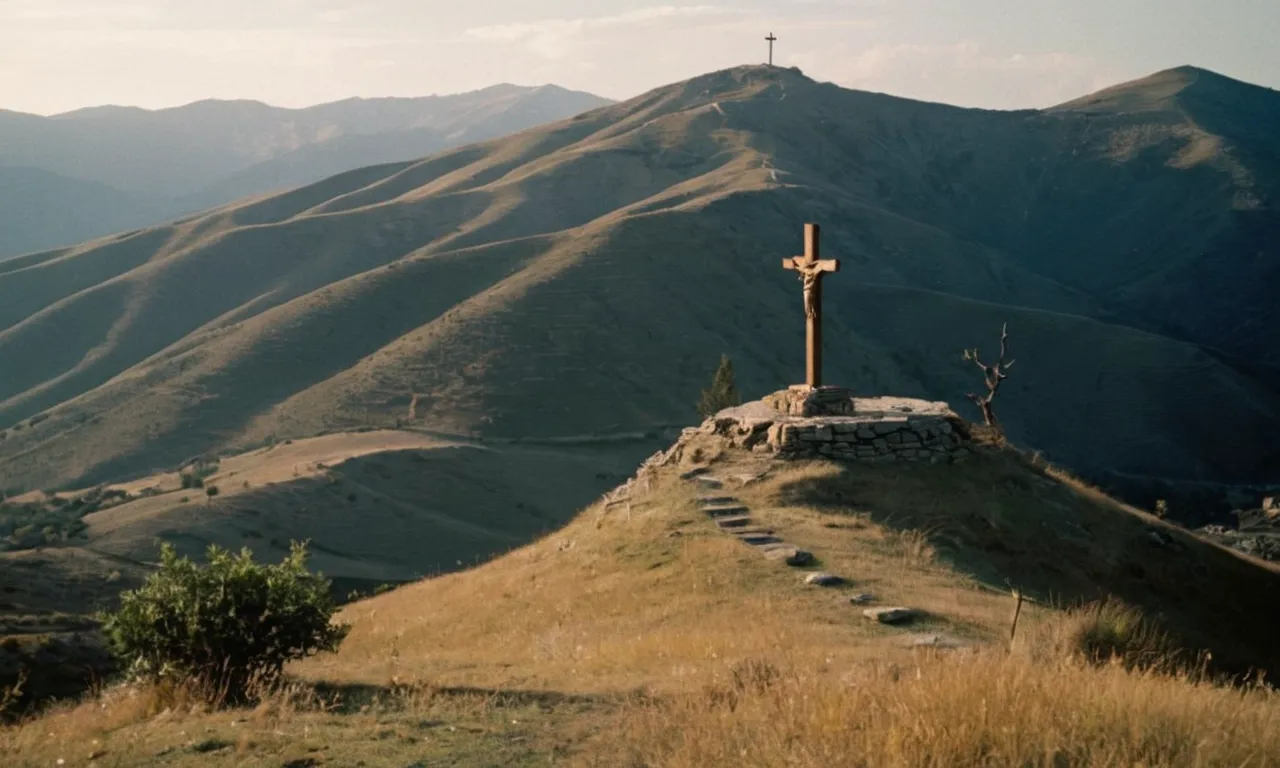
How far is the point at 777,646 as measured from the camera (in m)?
10.4

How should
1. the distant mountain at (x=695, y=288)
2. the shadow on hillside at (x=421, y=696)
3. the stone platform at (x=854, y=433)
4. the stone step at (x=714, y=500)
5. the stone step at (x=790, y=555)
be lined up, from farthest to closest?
the distant mountain at (x=695, y=288) → the stone platform at (x=854, y=433) → the stone step at (x=714, y=500) → the stone step at (x=790, y=555) → the shadow on hillside at (x=421, y=696)

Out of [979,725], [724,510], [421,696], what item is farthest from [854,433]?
[979,725]

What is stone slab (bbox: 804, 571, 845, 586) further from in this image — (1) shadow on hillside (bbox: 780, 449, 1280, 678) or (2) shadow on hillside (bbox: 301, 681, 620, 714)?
(2) shadow on hillside (bbox: 301, 681, 620, 714)

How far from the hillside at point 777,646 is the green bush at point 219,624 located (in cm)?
45

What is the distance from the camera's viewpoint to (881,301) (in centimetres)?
9519

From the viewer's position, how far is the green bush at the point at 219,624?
9945 millimetres

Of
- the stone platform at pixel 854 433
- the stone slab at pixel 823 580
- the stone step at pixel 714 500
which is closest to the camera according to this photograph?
the stone slab at pixel 823 580

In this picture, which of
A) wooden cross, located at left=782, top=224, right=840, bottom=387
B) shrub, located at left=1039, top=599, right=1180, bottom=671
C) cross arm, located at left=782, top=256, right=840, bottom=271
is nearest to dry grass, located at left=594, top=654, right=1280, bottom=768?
shrub, located at left=1039, top=599, right=1180, bottom=671

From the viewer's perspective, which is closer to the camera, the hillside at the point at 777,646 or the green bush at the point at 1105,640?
the hillside at the point at 777,646

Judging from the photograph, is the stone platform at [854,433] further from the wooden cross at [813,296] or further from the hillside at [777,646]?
the wooden cross at [813,296]

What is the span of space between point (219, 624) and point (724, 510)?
350 inches

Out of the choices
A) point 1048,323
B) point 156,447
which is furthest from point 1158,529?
point 1048,323

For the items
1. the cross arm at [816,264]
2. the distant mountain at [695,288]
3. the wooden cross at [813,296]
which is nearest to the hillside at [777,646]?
the wooden cross at [813,296]

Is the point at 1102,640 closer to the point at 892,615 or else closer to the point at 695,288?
the point at 892,615
